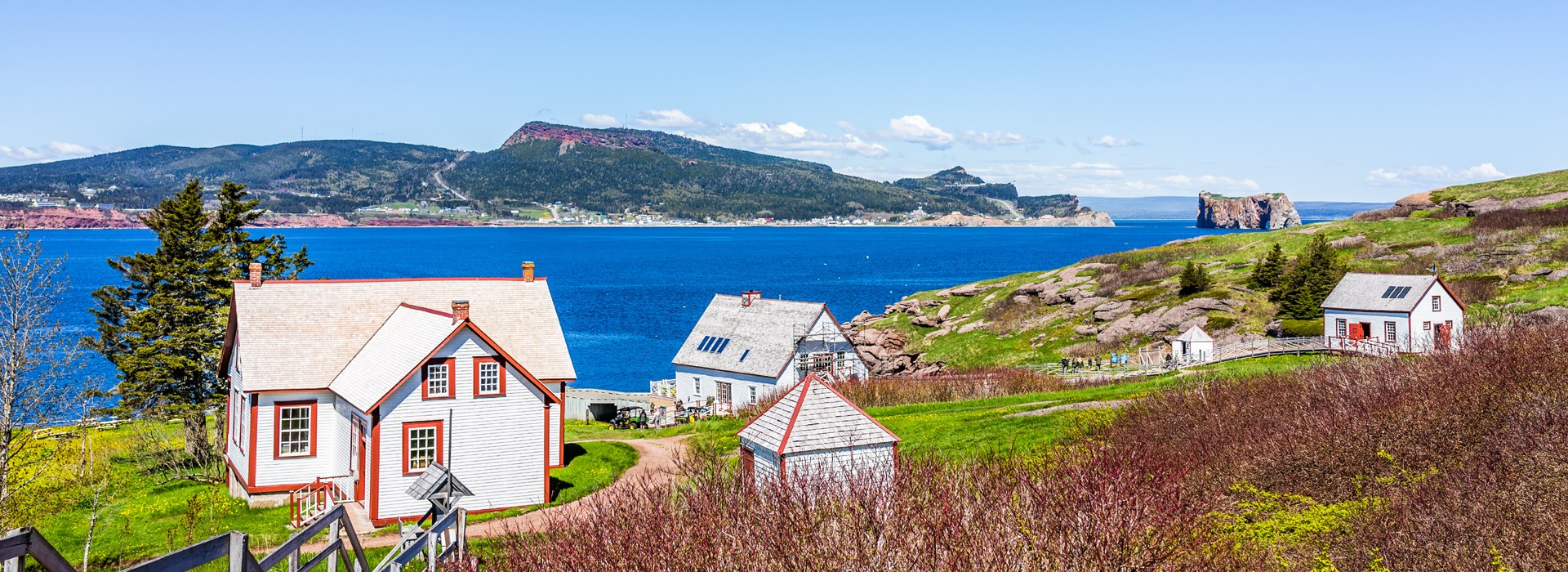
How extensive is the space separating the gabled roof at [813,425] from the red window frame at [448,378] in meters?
11.4

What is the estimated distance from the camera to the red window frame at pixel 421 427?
1153 inches

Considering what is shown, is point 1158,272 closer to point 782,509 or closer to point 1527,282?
point 1527,282

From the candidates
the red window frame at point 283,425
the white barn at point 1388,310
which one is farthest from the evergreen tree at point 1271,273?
the red window frame at point 283,425

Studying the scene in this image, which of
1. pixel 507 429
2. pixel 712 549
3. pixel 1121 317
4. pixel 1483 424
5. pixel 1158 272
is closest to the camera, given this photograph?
pixel 712 549

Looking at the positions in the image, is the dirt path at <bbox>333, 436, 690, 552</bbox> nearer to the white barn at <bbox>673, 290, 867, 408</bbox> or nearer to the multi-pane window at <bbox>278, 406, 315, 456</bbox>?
the multi-pane window at <bbox>278, 406, 315, 456</bbox>

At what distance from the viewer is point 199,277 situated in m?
40.7

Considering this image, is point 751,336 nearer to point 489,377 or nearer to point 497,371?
point 497,371

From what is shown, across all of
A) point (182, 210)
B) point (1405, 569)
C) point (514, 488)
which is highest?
point (182, 210)

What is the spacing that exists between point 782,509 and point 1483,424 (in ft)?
41.2

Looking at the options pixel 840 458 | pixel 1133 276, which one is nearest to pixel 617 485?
pixel 840 458

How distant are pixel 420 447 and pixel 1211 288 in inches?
1912

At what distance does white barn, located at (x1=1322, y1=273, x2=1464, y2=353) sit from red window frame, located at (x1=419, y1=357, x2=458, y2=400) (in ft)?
117

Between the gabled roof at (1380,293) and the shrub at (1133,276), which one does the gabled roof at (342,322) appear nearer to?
the gabled roof at (1380,293)

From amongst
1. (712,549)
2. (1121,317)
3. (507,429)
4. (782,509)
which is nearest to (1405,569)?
(782,509)
